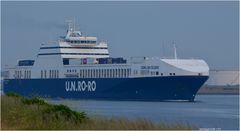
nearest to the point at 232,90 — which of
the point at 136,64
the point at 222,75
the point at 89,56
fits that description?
the point at 222,75

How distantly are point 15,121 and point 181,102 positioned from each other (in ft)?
150

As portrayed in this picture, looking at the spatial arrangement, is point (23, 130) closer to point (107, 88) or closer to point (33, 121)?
point (33, 121)

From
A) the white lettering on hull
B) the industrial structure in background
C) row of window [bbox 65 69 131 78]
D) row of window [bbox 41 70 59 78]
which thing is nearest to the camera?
row of window [bbox 65 69 131 78]

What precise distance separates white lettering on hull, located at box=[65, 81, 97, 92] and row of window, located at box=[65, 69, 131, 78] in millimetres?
660

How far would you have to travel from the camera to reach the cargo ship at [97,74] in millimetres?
60750

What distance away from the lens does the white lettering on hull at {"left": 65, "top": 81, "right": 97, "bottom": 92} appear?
6588 cm

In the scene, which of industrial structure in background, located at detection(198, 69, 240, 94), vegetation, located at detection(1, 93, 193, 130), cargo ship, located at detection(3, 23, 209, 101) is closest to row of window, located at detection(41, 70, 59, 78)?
cargo ship, located at detection(3, 23, 209, 101)

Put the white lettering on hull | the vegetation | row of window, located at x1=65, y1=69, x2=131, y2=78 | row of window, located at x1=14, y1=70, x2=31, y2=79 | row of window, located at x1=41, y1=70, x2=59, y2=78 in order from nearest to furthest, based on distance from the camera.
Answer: the vegetation
row of window, located at x1=65, y1=69, x2=131, y2=78
the white lettering on hull
row of window, located at x1=41, y1=70, x2=59, y2=78
row of window, located at x1=14, y1=70, x2=31, y2=79

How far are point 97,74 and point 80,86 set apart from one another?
Result: 95.9 inches

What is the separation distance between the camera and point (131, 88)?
62.5m

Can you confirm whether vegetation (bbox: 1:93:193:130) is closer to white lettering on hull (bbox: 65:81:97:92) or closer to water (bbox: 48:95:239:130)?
water (bbox: 48:95:239:130)

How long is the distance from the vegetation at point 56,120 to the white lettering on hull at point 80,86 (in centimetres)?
4845

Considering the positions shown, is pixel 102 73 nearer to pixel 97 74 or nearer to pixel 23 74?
pixel 97 74

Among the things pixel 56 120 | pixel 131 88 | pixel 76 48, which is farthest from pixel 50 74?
pixel 56 120
